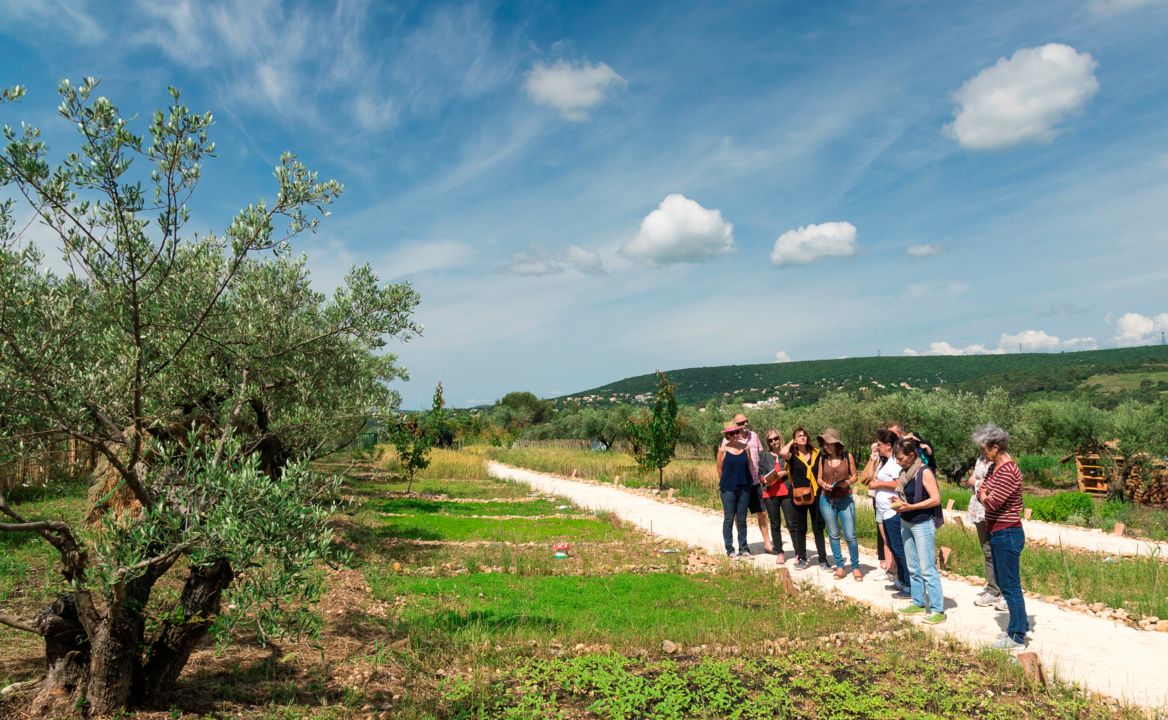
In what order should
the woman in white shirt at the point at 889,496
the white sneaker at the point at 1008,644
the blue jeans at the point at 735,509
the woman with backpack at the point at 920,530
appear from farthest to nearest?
the blue jeans at the point at 735,509 → the woman in white shirt at the point at 889,496 → the woman with backpack at the point at 920,530 → the white sneaker at the point at 1008,644

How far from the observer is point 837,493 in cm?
975

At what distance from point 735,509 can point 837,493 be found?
2092 mm

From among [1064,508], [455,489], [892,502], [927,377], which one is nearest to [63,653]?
[892,502]

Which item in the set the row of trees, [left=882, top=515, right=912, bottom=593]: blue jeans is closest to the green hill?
the row of trees

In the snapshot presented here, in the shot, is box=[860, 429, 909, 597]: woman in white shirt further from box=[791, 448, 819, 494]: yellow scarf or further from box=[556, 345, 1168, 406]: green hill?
box=[556, 345, 1168, 406]: green hill

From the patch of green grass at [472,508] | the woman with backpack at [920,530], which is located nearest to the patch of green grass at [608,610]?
the woman with backpack at [920,530]

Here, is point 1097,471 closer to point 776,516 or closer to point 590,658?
point 776,516

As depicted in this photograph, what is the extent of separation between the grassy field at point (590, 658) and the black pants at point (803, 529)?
109 centimetres

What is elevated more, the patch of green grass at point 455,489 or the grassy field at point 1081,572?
the patch of green grass at point 455,489

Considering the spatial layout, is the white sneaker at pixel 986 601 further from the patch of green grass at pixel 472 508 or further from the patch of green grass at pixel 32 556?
the patch of green grass at pixel 472 508

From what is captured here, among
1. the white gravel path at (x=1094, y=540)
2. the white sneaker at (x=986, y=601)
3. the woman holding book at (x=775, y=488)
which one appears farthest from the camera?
the white gravel path at (x=1094, y=540)

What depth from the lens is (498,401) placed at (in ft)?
363

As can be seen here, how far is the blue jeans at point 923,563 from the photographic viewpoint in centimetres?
797

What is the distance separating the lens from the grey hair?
24.0 feet
